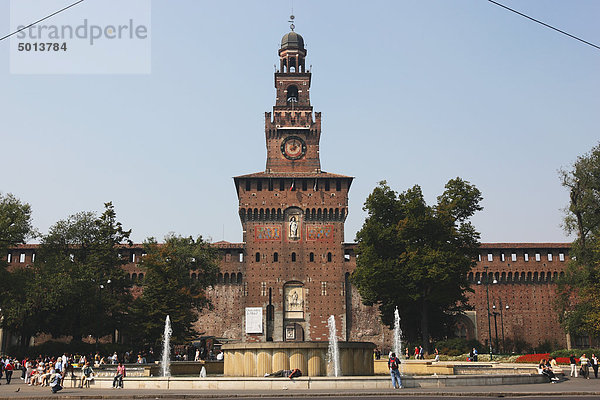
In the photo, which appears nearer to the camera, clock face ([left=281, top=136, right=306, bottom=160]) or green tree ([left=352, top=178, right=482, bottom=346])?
green tree ([left=352, top=178, right=482, bottom=346])

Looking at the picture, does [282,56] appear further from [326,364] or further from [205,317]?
[326,364]

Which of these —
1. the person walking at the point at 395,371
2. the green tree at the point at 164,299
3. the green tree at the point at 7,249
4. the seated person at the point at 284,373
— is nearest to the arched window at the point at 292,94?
the green tree at the point at 164,299

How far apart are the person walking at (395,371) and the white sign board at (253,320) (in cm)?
3614

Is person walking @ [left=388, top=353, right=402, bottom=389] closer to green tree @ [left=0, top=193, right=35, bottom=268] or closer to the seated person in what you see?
the seated person

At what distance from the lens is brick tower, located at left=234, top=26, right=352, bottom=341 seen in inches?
2165

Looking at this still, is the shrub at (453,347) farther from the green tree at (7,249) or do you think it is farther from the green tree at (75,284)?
the green tree at (7,249)

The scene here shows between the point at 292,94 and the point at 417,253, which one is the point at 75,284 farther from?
the point at 292,94

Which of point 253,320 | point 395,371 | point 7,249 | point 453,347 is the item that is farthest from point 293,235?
point 395,371

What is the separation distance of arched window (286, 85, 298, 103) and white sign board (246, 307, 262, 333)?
21913 millimetres

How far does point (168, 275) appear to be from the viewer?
4341cm

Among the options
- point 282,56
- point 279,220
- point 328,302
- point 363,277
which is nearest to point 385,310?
point 363,277

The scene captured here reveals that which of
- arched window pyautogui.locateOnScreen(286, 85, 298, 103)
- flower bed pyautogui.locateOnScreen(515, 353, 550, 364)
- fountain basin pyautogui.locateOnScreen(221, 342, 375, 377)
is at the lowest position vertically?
flower bed pyautogui.locateOnScreen(515, 353, 550, 364)

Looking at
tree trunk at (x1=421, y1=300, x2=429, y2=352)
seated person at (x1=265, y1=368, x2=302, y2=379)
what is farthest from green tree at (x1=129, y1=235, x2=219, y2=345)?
seated person at (x1=265, y1=368, x2=302, y2=379)

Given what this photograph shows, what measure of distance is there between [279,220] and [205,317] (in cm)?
1147
